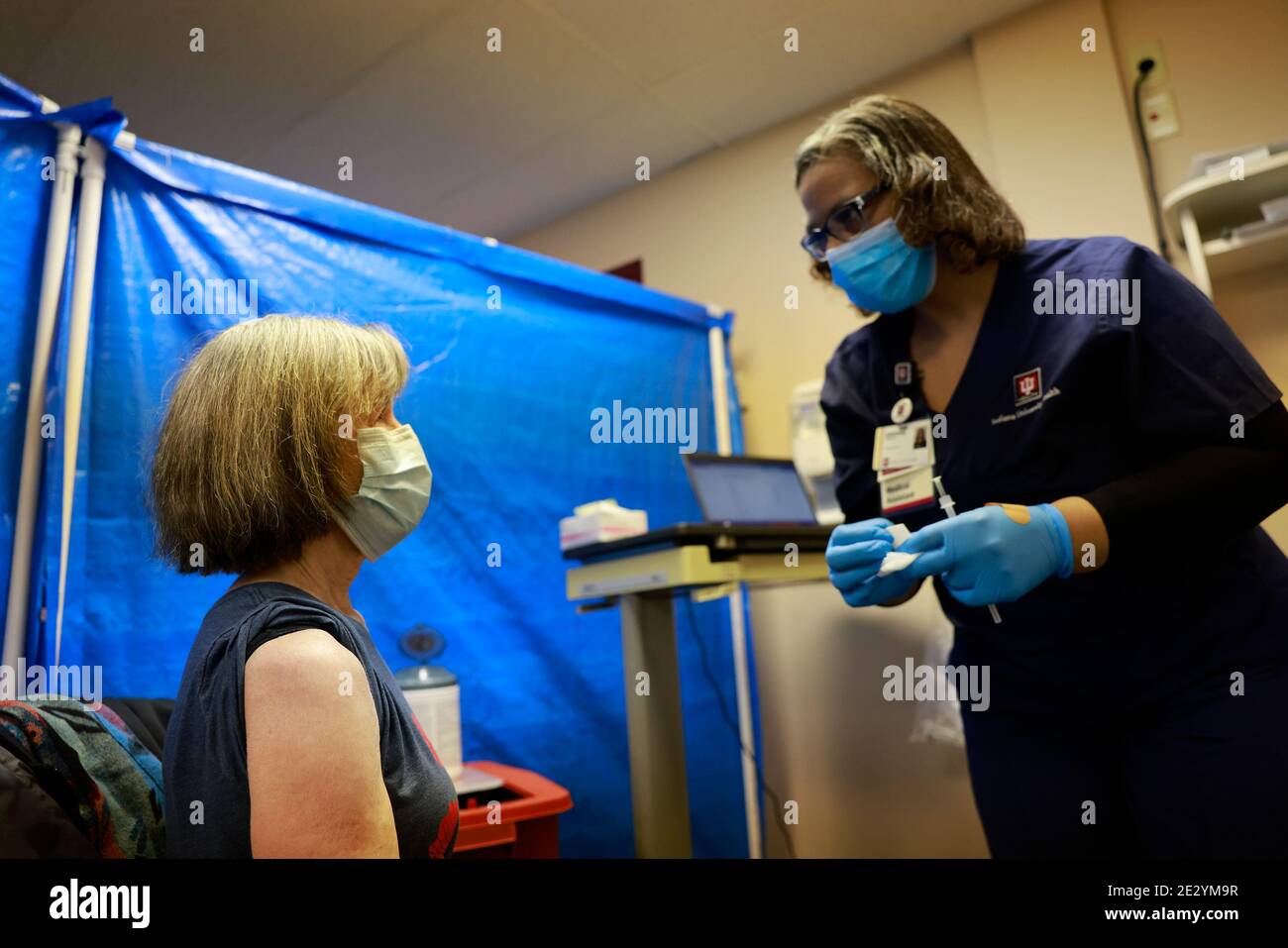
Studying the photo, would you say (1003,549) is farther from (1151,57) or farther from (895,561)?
(1151,57)

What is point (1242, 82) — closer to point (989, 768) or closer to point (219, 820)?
point (989, 768)

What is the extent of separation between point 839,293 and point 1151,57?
907mm

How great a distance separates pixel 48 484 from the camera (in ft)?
3.81

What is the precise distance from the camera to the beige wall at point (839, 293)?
5.31ft

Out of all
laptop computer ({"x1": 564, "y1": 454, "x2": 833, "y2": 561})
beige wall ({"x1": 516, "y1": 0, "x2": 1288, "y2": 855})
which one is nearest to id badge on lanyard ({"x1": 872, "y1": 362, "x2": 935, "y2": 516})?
laptop computer ({"x1": 564, "y1": 454, "x2": 833, "y2": 561})

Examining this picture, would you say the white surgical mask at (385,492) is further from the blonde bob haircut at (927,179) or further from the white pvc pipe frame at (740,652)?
the white pvc pipe frame at (740,652)

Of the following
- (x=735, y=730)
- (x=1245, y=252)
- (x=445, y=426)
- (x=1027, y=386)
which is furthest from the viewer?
(x=735, y=730)

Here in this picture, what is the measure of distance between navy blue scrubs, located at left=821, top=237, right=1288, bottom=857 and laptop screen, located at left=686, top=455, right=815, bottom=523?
0.73 meters

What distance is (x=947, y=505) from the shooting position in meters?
0.97

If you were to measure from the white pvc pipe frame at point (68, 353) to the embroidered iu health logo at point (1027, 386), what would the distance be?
133cm

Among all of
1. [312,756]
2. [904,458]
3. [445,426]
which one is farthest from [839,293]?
[312,756]

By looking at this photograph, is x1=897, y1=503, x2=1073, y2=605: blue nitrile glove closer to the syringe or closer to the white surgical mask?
the syringe

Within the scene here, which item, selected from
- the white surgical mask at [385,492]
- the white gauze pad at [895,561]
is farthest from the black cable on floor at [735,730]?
the white surgical mask at [385,492]

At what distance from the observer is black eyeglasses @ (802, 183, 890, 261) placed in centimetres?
108
